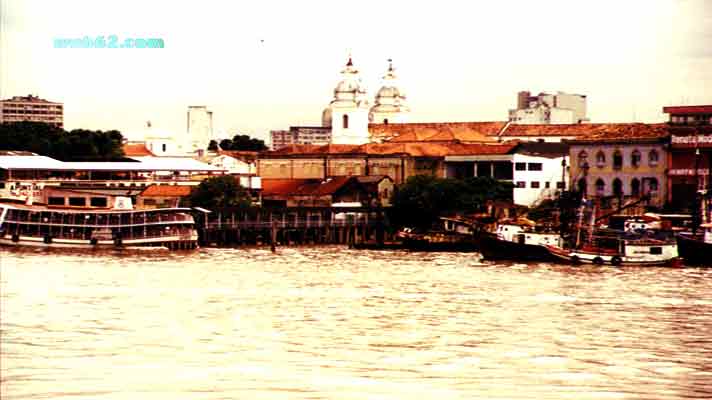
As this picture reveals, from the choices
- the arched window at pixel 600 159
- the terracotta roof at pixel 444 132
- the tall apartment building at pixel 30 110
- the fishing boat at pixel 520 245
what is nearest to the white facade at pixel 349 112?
the terracotta roof at pixel 444 132

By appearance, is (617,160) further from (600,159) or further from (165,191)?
(165,191)

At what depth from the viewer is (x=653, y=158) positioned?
3978 centimetres

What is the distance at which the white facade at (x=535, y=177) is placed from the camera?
44438mm

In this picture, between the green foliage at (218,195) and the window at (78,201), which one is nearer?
the window at (78,201)

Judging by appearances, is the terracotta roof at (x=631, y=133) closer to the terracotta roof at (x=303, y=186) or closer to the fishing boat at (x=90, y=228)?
the terracotta roof at (x=303, y=186)

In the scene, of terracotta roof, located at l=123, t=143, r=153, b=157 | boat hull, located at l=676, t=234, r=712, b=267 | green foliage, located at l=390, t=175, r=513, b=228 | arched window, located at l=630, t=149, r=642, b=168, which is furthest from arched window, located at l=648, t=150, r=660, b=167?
terracotta roof, located at l=123, t=143, r=153, b=157

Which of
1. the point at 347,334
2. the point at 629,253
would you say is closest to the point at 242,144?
the point at 629,253

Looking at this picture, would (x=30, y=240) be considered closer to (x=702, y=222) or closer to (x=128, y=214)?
(x=128, y=214)

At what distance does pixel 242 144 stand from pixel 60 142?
56.8 feet

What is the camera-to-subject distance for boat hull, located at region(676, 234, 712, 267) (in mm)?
29328

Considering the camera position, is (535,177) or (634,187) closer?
(634,187)

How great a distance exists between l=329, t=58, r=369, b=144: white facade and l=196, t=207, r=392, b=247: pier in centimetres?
1793

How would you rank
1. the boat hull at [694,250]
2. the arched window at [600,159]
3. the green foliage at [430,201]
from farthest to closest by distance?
the green foliage at [430,201], the arched window at [600,159], the boat hull at [694,250]

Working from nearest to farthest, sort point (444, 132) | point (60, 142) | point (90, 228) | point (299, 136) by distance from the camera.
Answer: point (90, 228) → point (60, 142) → point (444, 132) → point (299, 136)
